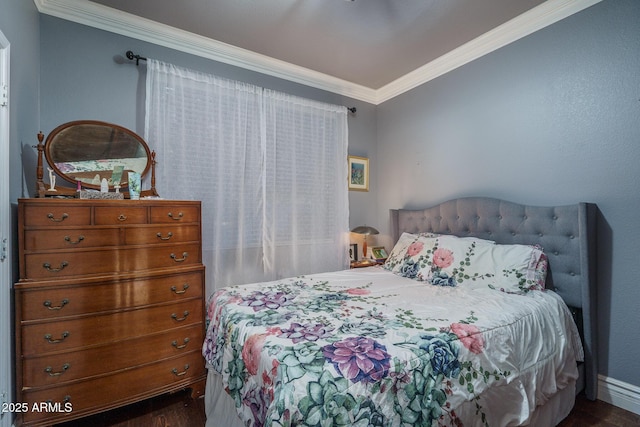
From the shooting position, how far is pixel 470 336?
129 centimetres

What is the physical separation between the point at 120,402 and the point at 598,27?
152 inches

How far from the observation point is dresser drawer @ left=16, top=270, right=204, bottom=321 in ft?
4.88

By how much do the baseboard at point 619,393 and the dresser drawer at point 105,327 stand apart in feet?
8.92

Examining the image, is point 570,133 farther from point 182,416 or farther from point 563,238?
point 182,416

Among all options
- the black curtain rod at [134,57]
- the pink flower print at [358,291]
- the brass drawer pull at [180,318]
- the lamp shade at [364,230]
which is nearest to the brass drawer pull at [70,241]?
the brass drawer pull at [180,318]

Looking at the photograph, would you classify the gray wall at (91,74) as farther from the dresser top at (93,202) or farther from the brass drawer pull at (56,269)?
the brass drawer pull at (56,269)

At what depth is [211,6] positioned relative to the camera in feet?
6.84

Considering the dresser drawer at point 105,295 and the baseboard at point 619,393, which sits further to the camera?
the baseboard at point 619,393

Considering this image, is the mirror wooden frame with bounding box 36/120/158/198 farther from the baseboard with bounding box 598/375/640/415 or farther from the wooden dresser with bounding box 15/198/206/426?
the baseboard with bounding box 598/375/640/415

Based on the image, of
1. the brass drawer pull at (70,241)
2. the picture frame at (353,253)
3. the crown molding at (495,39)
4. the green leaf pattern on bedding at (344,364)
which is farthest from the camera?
the picture frame at (353,253)

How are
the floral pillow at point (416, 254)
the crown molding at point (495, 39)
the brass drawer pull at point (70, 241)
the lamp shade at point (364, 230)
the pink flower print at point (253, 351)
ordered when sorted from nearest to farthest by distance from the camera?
the pink flower print at point (253, 351)
the brass drawer pull at point (70, 241)
the crown molding at point (495, 39)
the floral pillow at point (416, 254)
the lamp shade at point (364, 230)

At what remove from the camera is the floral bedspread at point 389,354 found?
96 centimetres

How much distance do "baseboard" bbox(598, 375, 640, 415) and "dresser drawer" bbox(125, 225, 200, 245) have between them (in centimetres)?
289

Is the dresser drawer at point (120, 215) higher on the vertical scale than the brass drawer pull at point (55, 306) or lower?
higher
